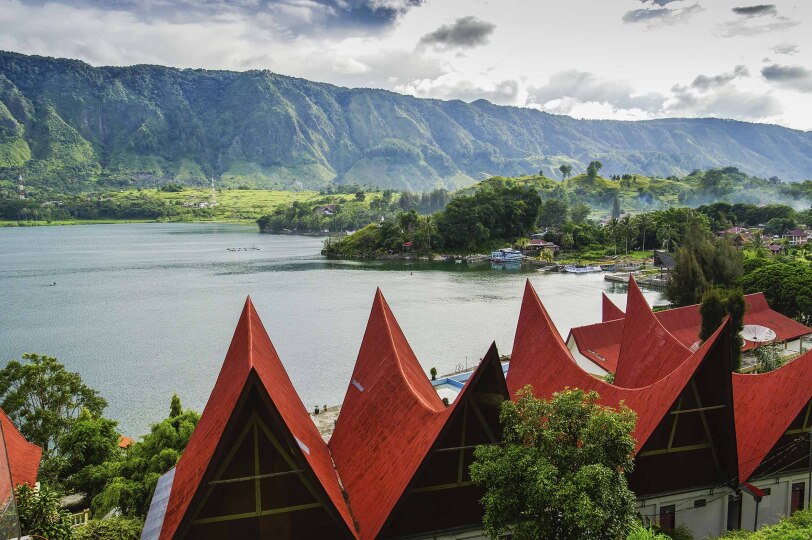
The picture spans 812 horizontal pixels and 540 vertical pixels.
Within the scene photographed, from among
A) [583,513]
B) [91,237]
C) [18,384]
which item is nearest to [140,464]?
[18,384]

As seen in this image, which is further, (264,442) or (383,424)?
(383,424)

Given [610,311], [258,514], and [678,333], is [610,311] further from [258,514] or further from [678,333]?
[258,514]

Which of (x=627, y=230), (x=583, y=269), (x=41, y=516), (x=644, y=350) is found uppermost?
(x=627, y=230)

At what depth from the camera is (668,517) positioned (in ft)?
A: 46.0

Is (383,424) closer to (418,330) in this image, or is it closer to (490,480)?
(490,480)

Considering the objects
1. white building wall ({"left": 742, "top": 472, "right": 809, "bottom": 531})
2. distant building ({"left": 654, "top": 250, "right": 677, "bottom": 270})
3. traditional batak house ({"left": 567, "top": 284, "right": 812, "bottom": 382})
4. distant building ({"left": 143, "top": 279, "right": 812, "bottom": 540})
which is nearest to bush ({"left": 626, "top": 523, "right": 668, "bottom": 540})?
distant building ({"left": 143, "top": 279, "right": 812, "bottom": 540})

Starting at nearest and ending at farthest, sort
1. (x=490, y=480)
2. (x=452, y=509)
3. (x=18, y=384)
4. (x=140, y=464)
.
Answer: (x=490, y=480)
(x=452, y=509)
(x=140, y=464)
(x=18, y=384)

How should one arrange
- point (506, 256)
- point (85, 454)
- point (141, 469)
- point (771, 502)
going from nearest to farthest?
point (771, 502) < point (141, 469) < point (85, 454) < point (506, 256)

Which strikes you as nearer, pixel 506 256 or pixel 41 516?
pixel 41 516

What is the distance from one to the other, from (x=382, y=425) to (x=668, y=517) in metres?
7.05

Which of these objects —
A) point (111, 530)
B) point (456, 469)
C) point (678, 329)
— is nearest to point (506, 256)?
point (678, 329)

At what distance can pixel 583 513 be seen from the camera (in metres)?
9.62

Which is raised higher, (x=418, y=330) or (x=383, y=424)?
(x=383, y=424)

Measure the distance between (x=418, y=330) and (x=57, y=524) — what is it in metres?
41.0
